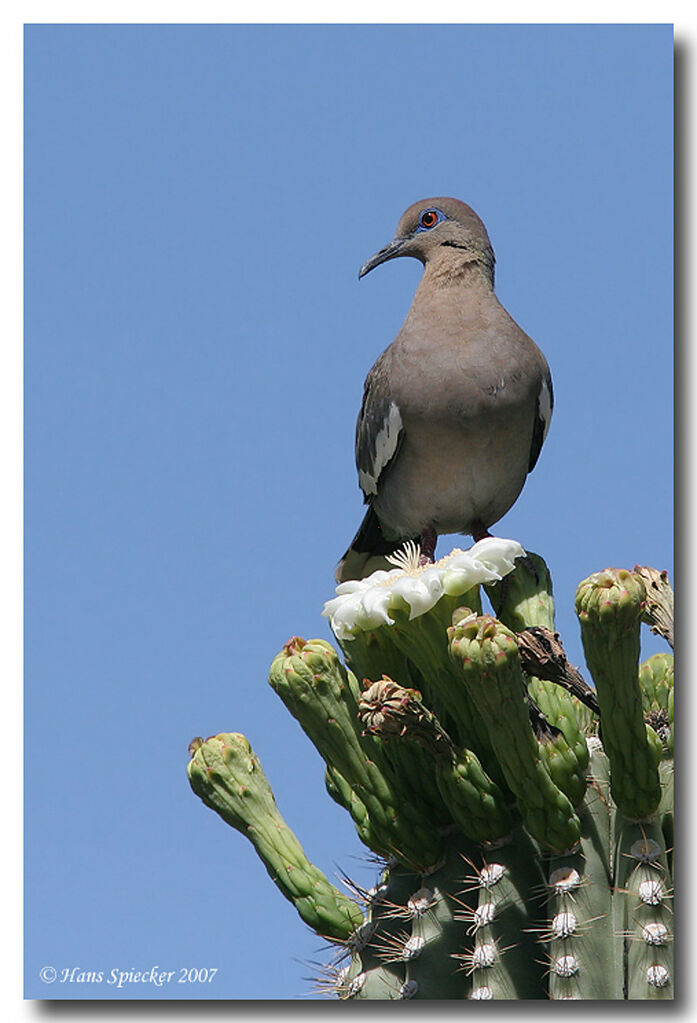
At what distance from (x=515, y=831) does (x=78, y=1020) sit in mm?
883

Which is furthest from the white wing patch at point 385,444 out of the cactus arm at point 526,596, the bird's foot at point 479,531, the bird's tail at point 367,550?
the cactus arm at point 526,596

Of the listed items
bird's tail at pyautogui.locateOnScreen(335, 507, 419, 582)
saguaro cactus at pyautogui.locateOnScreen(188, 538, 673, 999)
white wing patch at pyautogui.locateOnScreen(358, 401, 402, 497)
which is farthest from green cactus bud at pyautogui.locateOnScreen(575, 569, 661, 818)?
bird's tail at pyautogui.locateOnScreen(335, 507, 419, 582)

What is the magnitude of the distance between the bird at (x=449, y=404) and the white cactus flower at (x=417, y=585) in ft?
2.36

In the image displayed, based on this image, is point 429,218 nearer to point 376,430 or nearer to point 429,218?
point 429,218

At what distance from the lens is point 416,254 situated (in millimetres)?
2947

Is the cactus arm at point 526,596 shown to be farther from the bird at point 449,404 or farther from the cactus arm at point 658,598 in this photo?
the bird at point 449,404

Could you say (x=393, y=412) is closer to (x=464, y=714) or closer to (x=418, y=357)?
(x=418, y=357)

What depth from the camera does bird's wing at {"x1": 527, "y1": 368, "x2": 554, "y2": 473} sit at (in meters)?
2.70

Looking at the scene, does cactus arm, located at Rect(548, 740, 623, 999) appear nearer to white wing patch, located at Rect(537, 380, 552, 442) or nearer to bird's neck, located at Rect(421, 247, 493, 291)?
white wing patch, located at Rect(537, 380, 552, 442)

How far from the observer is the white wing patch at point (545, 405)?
270cm

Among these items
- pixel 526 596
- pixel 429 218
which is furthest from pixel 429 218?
pixel 526 596

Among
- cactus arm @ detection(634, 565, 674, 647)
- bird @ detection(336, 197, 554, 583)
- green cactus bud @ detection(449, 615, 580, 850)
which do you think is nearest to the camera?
green cactus bud @ detection(449, 615, 580, 850)
